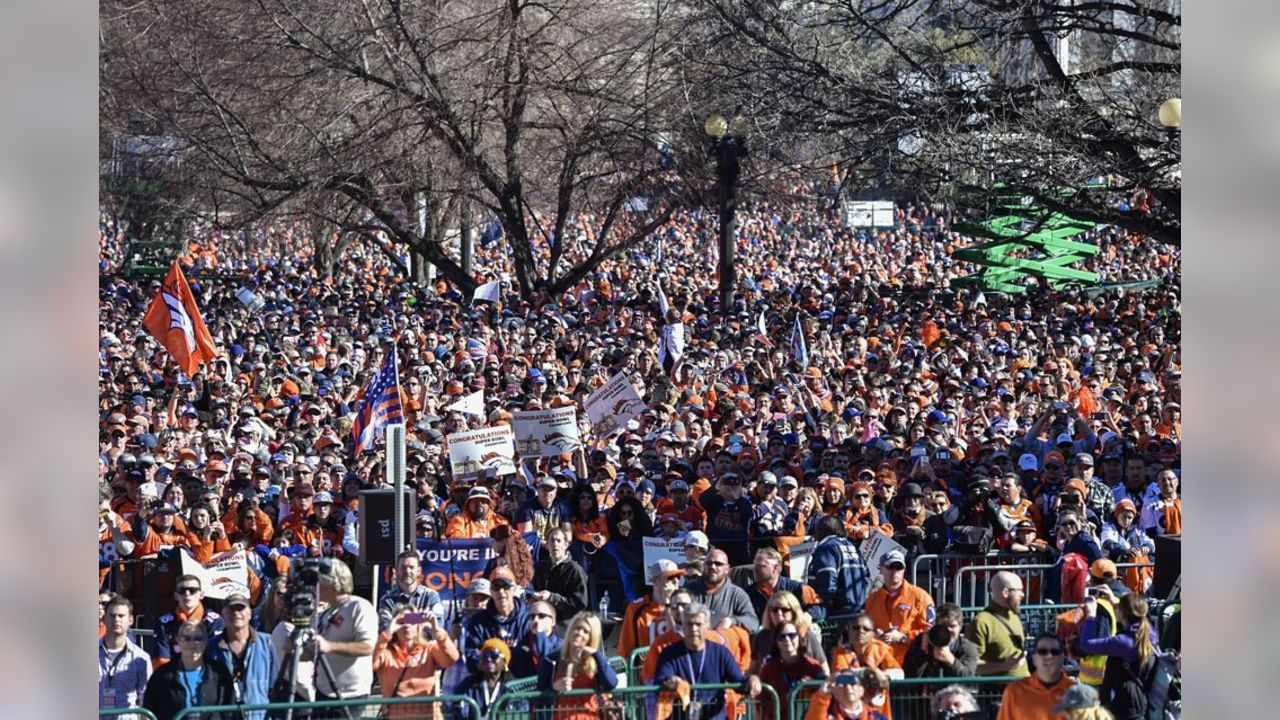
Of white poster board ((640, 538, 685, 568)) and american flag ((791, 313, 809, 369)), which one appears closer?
white poster board ((640, 538, 685, 568))

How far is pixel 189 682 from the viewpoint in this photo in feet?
29.6

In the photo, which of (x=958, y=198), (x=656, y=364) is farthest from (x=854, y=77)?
(x=656, y=364)

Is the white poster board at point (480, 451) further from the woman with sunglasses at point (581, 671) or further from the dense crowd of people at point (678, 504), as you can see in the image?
the woman with sunglasses at point (581, 671)

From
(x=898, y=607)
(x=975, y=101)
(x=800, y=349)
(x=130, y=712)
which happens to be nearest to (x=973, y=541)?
(x=898, y=607)

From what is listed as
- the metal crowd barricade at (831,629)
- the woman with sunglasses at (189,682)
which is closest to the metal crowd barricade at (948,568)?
the metal crowd barricade at (831,629)

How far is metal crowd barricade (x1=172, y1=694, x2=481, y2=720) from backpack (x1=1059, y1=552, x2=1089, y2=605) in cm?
433

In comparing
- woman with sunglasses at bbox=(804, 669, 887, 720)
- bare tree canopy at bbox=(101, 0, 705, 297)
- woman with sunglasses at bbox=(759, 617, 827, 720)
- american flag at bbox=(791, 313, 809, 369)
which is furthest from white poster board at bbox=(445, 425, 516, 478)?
bare tree canopy at bbox=(101, 0, 705, 297)

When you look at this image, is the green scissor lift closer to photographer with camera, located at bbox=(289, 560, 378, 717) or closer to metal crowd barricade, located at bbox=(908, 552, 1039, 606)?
metal crowd barricade, located at bbox=(908, 552, 1039, 606)

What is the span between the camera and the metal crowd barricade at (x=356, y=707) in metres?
8.57

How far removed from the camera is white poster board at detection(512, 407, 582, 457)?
15961mm

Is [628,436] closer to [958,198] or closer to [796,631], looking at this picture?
[958,198]

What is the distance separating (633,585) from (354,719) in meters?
4.36

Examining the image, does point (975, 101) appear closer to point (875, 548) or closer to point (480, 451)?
point (480, 451)

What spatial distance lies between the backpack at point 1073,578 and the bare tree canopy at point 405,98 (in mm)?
21329
